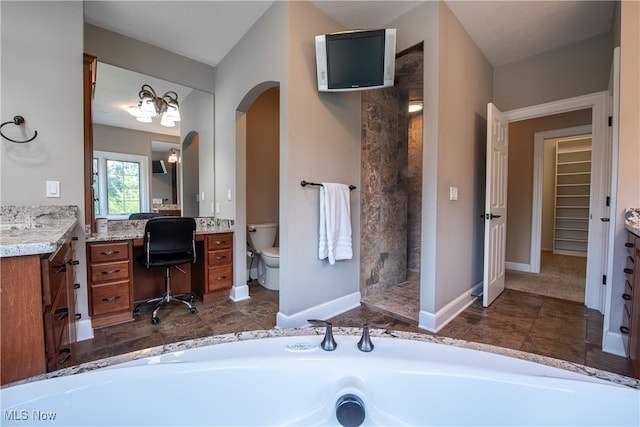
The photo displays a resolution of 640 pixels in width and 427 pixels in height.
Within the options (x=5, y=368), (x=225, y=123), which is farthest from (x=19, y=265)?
(x=225, y=123)

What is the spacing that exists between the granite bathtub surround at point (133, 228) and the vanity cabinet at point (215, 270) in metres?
0.11

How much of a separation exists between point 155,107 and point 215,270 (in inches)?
70.0

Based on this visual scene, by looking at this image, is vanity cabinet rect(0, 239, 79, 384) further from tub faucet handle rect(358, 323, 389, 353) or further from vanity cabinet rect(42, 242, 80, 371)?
tub faucet handle rect(358, 323, 389, 353)

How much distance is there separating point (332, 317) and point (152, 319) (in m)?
1.52

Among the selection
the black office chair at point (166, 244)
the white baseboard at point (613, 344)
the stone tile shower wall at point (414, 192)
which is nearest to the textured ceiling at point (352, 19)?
the black office chair at point (166, 244)

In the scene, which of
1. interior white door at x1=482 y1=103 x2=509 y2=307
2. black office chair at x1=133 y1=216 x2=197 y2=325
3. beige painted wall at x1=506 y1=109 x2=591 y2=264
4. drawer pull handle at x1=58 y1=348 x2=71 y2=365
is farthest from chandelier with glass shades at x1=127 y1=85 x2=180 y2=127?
beige painted wall at x1=506 y1=109 x2=591 y2=264

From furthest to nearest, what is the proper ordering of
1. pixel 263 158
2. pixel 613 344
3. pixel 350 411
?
pixel 263 158 → pixel 613 344 → pixel 350 411

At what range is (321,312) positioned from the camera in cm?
227

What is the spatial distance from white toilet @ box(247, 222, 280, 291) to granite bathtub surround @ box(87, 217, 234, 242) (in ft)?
1.26

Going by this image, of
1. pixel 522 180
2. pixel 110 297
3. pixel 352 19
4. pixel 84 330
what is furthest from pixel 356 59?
pixel 522 180

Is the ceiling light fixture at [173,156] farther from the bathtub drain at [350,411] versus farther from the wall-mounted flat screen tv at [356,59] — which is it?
the bathtub drain at [350,411]

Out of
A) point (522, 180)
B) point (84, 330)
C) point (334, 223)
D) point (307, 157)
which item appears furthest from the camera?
point (522, 180)

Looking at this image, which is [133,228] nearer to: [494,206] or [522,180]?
[494,206]

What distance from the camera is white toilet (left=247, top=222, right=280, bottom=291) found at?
299 cm
